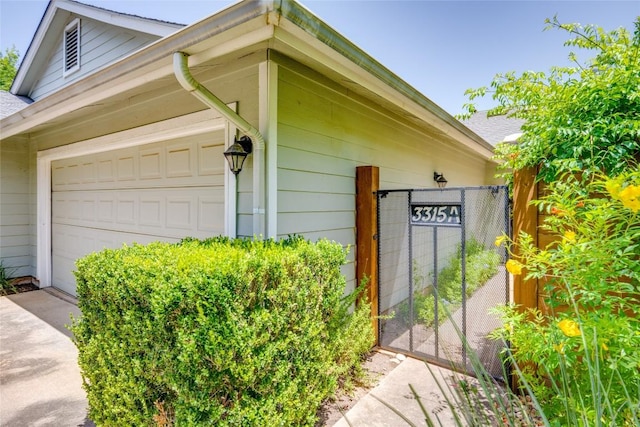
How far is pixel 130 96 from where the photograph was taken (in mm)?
4031

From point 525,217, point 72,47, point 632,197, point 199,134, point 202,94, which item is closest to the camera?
point 632,197

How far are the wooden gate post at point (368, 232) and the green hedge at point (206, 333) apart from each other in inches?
48.1

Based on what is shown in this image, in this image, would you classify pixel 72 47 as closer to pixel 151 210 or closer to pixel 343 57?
pixel 151 210

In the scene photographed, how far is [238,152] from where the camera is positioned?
109 inches

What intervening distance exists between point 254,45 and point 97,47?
4534 mm

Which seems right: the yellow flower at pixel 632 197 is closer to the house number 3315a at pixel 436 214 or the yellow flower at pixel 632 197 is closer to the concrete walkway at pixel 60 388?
the concrete walkway at pixel 60 388

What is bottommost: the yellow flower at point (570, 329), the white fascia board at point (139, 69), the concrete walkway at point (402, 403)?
the concrete walkway at point (402, 403)

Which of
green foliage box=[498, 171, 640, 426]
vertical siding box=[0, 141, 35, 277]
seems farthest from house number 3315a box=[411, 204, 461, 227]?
vertical siding box=[0, 141, 35, 277]

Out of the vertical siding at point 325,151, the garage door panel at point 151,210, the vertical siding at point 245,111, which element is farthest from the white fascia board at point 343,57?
the garage door panel at point 151,210

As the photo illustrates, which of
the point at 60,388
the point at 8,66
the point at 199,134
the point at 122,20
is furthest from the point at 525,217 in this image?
the point at 8,66

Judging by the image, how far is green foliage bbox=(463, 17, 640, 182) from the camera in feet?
6.57

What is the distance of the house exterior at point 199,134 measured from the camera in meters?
2.59

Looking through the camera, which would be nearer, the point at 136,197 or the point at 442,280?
the point at 136,197

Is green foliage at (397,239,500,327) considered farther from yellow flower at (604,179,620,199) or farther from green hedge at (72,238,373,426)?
yellow flower at (604,179,620,199)
